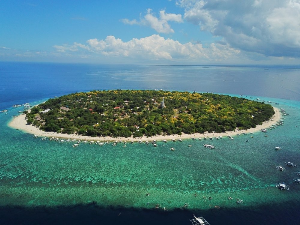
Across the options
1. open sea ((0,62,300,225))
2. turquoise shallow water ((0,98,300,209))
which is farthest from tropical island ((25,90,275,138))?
turquoise shallow water ((0,98,300,209))

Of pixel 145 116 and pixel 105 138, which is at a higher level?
pixel 145 116

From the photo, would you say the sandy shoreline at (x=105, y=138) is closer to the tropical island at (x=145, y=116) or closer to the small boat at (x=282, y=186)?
the tropical island at (x=145, y=116)

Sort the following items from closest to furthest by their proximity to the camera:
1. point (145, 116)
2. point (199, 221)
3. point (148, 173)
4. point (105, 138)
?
point (199, 221)
point (148, 173)
point (105, 138)
point (145, 116)

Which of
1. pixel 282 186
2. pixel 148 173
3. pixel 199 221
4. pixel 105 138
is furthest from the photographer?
pixel 105 138

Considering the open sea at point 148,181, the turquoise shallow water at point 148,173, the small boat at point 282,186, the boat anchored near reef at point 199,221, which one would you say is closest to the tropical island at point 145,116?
the open sea at point 148,181

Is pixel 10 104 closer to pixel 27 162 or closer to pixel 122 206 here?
pixel 27 162

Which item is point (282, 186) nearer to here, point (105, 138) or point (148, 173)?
point (148, 173)

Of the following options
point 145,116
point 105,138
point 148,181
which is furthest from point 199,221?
point 145,116
